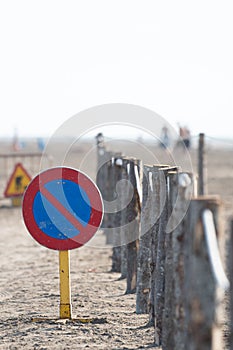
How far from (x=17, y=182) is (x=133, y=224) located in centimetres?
1196

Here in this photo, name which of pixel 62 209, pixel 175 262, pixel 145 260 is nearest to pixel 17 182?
pixel 145 260

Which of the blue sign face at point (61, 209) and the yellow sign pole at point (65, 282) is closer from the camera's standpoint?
the blue sign face at point (61, 209)

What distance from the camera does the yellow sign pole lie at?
24.0 feet

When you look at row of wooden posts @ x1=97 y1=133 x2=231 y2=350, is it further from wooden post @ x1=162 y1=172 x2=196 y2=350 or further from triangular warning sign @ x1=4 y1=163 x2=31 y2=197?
triangular warning sign @ x1=4 y1=163 x2=31 y2=197

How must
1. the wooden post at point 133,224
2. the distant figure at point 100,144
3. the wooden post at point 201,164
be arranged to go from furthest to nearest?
the distant figure at point 100,144, the wooden post at point 201,164, the wooden post at point 133,224

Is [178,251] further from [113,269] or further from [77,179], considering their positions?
[113,269]

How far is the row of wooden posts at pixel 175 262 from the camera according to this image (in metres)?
4.76

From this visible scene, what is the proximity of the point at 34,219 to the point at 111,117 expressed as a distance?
235 cm

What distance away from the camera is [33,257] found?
41.8ft

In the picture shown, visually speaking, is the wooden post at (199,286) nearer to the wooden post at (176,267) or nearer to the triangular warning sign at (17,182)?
the wooden post at (176,267)

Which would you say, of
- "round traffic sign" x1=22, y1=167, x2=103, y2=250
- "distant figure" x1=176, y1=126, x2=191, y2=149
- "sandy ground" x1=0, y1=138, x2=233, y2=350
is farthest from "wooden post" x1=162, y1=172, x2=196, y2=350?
"distant figure" x1=176, y1=126, x2=191, y2=149

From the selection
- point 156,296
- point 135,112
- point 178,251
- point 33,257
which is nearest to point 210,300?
point 178,251

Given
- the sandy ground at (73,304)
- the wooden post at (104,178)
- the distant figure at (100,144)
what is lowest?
the sandy ground at (73,304)

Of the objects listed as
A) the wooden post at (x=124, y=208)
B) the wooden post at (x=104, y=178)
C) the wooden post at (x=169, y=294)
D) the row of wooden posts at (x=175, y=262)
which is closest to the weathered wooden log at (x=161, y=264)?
the row of wooden posts at (x=175, y=262)
